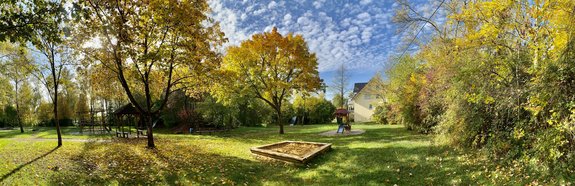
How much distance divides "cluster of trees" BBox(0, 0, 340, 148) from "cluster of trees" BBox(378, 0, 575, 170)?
8411 millimetres

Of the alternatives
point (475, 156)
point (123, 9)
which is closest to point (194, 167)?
point (123, 9)

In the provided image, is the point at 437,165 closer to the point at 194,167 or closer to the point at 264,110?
the point at 194,167

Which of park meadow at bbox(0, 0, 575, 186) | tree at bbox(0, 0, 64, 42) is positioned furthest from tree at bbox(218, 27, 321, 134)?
tree at bbox(0, 0, 64, 42)

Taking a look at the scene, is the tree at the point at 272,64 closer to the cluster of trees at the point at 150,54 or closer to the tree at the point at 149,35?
the cluster of trees at the point at 150,54

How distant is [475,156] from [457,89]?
5.91 ft

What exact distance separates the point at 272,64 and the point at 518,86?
1458 centimetres

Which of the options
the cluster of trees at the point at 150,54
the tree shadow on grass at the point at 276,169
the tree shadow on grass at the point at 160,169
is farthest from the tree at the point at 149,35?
the tree shadow on grass at the point at 276,169

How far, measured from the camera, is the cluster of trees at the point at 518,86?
4617 mm

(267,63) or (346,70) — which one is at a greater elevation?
(346,70)

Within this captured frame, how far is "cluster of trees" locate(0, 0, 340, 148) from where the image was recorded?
233 inches

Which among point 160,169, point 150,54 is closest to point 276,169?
point 160,169

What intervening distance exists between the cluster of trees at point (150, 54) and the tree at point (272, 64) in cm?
7

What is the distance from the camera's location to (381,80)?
33.4m

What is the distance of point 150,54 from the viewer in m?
9.16
